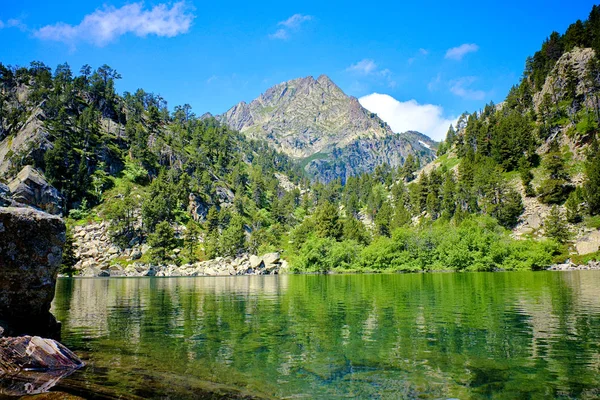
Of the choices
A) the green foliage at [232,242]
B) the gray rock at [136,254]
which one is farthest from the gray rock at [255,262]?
the gray rock at [136,254]

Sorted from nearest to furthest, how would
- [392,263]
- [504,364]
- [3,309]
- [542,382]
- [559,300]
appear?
1. [542,382]
2. [504,364]
3. [3,309]
4. [559,300]
5. [392,263]

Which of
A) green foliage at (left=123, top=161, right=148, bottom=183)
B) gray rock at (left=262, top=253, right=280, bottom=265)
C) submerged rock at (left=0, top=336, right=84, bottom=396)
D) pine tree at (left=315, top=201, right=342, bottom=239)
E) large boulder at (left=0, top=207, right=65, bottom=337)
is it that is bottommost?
gray rock at (left=262, top=253, right=280, bottom=265)

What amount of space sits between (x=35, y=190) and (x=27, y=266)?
145 meters

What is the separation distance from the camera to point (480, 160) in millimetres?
183750

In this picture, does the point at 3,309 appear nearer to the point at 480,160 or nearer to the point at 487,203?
the point at 487,203

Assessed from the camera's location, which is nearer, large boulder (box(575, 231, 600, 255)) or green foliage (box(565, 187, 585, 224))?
large boulder (box(575, 231, 600, 255))

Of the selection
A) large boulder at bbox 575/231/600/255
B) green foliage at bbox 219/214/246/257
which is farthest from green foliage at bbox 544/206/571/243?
green foliage at bbox 219/214/246/257

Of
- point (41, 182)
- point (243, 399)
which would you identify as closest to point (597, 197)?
point (243, 399)

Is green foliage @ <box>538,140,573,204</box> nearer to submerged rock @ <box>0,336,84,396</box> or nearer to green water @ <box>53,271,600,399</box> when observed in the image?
green water @ <box>53,271,600,399</box>

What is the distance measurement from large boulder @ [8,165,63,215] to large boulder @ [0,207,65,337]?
437 feet

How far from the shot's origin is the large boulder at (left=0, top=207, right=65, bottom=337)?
54.3ft

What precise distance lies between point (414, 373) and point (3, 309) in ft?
57.1

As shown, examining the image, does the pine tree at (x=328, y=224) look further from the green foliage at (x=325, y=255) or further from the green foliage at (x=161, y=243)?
the green foliage at (x=161, y=243)

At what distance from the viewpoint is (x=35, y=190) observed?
446 feet
